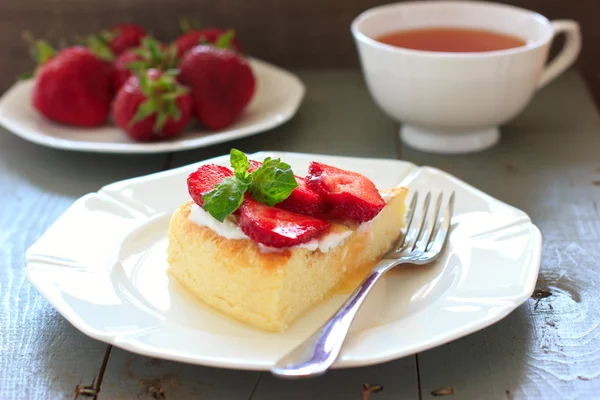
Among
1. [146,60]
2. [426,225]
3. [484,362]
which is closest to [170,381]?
[484,362]

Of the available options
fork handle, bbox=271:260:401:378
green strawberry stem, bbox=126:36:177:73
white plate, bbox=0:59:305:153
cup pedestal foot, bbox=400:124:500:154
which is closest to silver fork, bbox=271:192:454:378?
fork handle, bbox=271:260:401:378

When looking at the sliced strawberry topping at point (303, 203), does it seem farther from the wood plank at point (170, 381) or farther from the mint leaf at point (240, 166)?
the wood plank at point (170, 381)

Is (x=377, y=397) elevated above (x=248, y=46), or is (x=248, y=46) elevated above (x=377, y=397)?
(x=377, y=397)

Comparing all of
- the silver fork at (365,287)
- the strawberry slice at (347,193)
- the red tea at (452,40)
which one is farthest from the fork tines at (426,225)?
the red tea at (452,40)

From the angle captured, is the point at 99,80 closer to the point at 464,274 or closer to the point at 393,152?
the point at 393,152

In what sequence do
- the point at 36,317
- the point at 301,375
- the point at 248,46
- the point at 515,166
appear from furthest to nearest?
the point at 248,46
the point at 515,166
the point at 36,317
the point at 301,375

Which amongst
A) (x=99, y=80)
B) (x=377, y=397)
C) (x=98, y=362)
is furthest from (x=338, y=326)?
(x=99, y=80)

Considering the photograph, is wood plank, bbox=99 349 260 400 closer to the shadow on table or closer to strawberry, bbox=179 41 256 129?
the shadow on table
